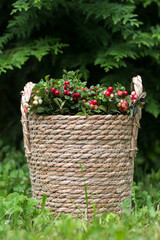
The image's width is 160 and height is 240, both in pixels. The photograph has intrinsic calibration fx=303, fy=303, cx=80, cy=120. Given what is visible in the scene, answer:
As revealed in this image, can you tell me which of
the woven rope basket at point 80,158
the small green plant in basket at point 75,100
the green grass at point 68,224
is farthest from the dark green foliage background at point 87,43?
the green grass at point 68,224

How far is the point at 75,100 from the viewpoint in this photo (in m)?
1.84

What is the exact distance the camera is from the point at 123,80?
2660mm

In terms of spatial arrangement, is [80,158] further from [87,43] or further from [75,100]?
[87,43]

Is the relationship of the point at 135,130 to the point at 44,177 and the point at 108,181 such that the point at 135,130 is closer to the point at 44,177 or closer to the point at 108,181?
the point at 108,181

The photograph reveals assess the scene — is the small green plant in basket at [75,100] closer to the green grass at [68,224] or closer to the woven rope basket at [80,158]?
the woven rope basket at [80,158]

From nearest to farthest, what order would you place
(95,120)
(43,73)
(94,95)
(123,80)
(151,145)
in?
(95,120) < (94,95) < (123,80) < (43,73) < (151,145)

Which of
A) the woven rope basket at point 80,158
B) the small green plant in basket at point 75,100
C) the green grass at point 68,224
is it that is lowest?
the green grass at point 68,224

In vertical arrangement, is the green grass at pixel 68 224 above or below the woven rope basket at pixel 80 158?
below

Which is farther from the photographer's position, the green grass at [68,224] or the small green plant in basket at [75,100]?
the small green plant in basket at [75,100]

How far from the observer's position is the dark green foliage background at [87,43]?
8.16ft

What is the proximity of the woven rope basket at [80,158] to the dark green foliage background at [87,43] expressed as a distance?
759 millimetres

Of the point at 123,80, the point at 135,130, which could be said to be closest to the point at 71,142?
the point at 135,130

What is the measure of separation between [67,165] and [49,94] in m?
0.43

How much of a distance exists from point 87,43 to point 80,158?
152 centimetres
